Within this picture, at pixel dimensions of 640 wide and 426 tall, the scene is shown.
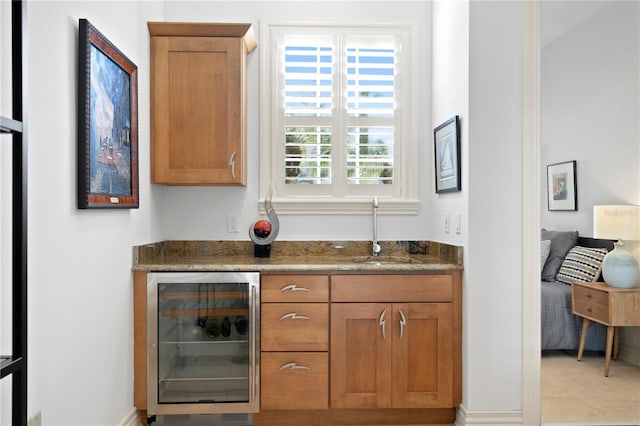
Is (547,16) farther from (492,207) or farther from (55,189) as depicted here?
A: (55,189)

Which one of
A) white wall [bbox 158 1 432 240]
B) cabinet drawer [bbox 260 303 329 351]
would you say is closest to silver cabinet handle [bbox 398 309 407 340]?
cabinet drawer [bbox 260 303 329 351]

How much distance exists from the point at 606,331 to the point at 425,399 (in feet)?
3.73

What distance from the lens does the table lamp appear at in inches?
111

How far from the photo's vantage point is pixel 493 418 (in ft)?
8.98

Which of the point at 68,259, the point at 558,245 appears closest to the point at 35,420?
the point at 68,259

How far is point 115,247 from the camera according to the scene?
2.47 meters

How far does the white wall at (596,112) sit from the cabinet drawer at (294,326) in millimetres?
1439

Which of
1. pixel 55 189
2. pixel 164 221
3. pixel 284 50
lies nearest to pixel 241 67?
pixel 284 50

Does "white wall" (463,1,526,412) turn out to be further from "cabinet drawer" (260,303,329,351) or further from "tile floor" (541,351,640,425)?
"cabinet drawer" (260,303,329,351)

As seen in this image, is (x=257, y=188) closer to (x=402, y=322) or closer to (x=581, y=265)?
(x=402, y=322)

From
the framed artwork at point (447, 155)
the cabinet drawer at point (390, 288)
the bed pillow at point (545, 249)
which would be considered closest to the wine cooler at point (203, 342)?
the cabinet drawer at point (390, 288)

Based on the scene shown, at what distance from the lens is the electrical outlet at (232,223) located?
339cm

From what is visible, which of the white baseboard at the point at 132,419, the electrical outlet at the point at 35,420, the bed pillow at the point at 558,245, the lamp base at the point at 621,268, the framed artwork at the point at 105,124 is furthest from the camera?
the bed pillow at the point at 558,245

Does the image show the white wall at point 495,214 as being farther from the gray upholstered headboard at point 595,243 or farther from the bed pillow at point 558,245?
the gray upholstered headboard at point 595,243
